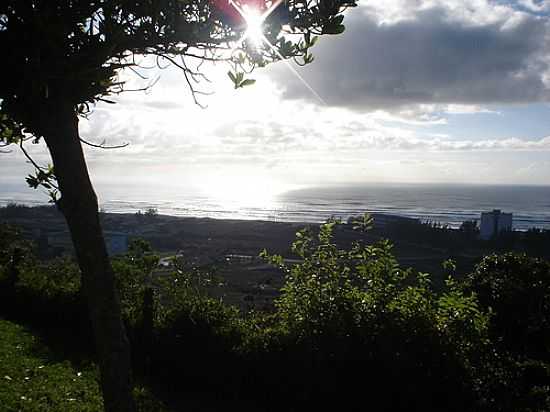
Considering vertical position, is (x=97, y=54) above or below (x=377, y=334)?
above

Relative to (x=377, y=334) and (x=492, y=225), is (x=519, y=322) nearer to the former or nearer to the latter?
(x=377, y=334)

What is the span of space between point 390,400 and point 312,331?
102 cm

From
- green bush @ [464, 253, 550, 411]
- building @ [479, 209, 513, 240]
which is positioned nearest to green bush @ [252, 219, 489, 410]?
green bush @ [464, 253, 550, 411]

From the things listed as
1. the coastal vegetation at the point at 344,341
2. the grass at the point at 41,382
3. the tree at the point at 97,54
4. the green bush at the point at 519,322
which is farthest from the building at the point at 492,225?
the tree at the point at 97,54

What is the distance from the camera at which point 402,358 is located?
449cm

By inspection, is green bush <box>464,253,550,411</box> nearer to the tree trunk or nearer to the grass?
the tree trunk

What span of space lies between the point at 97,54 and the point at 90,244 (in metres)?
0.99

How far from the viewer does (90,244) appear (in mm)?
2441

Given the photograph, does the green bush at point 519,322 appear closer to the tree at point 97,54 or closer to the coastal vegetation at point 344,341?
the coastal vegetation at point 344,341

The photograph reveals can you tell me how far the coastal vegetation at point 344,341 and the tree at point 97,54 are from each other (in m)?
2.74

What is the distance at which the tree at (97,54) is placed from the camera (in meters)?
2.18

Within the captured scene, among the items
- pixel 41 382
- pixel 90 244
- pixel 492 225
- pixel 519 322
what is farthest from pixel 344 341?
pixel 492 225

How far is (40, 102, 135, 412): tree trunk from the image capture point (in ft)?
7.91

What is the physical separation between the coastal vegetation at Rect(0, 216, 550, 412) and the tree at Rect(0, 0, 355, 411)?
8.99 ft
